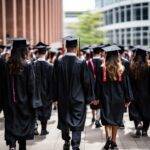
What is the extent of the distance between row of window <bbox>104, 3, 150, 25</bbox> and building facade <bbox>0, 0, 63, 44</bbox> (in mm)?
24014

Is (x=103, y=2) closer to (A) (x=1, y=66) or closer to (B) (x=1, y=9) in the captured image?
(B) (x=1, y=9)

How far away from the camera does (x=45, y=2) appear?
46.4 m

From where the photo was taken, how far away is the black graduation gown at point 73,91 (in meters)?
9.50

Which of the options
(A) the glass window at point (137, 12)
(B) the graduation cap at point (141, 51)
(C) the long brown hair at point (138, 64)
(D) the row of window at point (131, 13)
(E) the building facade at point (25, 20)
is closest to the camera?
(B) the graduation cap at point (141, 51)

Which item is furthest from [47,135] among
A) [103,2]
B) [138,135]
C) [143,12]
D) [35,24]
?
[103,2]

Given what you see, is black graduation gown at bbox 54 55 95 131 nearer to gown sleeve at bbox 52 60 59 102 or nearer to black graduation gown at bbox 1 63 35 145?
gown sleeve at bbox 52 60 59 102

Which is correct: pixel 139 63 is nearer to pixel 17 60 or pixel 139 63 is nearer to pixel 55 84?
pixel 55 84

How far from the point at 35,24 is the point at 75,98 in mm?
30616

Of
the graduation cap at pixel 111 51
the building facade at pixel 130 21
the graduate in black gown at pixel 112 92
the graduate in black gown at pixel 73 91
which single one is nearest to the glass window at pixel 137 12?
the building facade at pixel 130 21

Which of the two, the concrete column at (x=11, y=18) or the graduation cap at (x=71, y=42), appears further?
the concrete column at (x=11, y=18)

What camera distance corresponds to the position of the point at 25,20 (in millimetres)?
35531

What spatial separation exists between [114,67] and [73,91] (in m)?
1.00

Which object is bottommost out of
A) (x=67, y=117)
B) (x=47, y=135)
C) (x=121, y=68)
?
(x=47, y=135)

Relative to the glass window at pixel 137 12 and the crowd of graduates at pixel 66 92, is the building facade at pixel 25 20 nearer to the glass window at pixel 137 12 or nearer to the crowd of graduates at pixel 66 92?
the crowd of graduates at pixel 66 92
